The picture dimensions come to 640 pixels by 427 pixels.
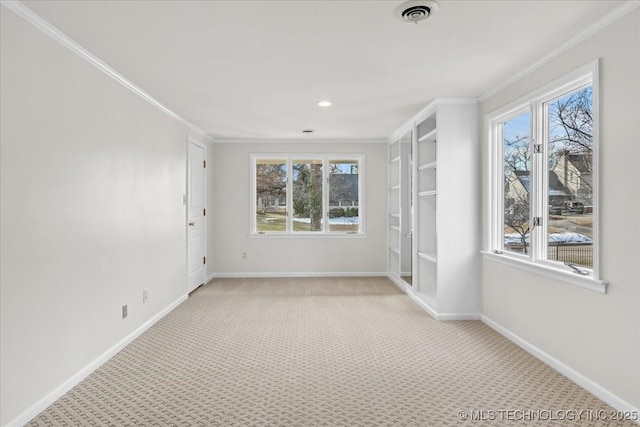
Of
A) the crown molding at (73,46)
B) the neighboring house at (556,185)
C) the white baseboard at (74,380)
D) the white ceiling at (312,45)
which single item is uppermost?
the white ceiling at (312,45)

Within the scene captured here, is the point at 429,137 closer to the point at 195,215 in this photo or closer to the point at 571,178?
the point at 571,178

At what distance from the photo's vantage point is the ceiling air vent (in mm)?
2203

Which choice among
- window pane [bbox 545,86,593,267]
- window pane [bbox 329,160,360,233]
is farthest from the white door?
window pane [bbox 545,86,593,267]

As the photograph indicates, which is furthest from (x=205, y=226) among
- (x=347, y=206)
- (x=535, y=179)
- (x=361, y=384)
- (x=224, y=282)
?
(x=535, y=179)

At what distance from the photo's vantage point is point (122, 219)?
348 cm

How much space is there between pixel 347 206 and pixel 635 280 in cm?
488

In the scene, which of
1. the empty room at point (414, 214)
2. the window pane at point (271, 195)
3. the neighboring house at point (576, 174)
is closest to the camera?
the empty room at point (414, 214)

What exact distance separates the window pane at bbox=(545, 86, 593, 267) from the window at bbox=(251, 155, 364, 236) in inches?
153

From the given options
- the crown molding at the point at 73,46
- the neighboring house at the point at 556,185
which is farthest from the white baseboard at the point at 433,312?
the crown molding at the point at 73,46

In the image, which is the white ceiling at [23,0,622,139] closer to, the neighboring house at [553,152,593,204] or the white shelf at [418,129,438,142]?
the white shelf at [418,129,438,142]

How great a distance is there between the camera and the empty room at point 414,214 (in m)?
2.29

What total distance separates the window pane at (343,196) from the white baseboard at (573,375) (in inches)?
135

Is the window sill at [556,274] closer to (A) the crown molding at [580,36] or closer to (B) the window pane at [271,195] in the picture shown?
(A) the crown molding at [580,36]

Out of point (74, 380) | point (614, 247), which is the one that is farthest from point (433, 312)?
point (74, 380)
